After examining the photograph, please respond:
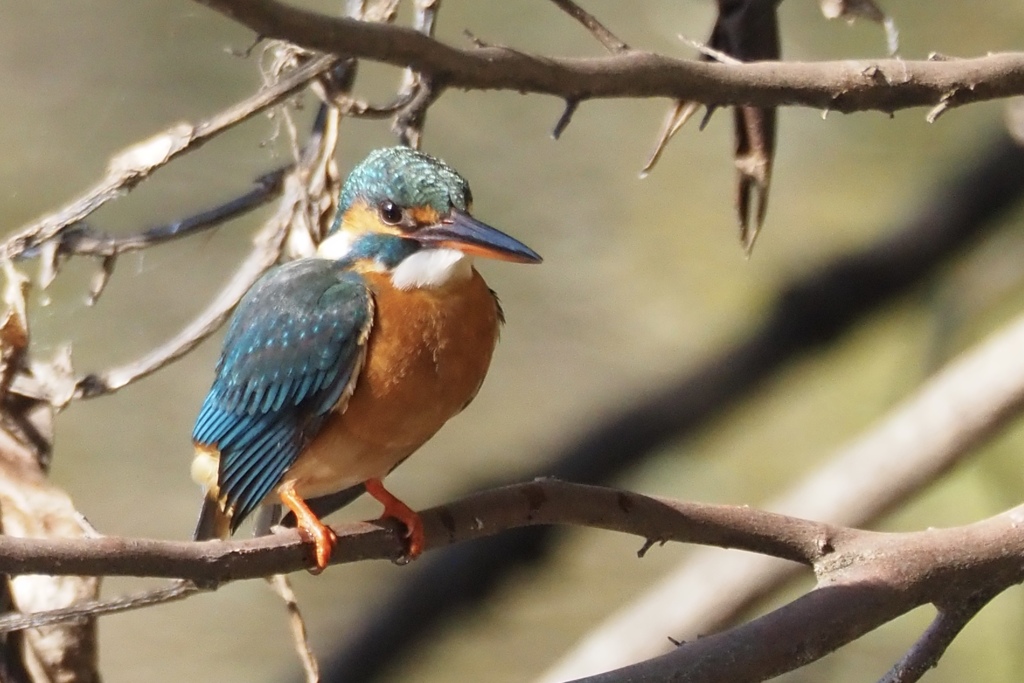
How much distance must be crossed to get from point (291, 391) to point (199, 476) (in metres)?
0.31

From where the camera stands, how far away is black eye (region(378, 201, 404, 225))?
1298 millimetres

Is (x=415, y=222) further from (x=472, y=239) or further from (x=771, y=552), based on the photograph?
(x=771, y=552)

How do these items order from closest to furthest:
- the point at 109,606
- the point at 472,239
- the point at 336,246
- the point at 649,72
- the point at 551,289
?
the point at 109,606, the point at 649,72, the point at 472,239, the point at 336,246, the point at 551,289

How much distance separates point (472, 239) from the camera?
124cm

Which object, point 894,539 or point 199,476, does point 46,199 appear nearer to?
point 199,476

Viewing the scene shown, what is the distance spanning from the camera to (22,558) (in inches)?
30.1

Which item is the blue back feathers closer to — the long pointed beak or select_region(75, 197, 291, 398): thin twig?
the long pointed beak

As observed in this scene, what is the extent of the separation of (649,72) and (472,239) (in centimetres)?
30

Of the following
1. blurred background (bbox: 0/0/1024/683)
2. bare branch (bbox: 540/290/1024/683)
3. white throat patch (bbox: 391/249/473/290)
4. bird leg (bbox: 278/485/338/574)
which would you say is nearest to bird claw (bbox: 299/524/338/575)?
bird leg (bbox: 278/485/338/574)

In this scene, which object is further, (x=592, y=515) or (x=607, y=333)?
(x=607, y=333)

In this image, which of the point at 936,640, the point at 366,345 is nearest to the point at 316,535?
the point at 366,345

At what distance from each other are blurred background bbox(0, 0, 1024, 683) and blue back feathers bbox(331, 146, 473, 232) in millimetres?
973

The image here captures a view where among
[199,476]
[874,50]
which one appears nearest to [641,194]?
[874,50]

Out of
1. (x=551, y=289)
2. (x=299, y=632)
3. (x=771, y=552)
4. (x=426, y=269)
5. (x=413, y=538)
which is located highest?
(x=426, y=269)
